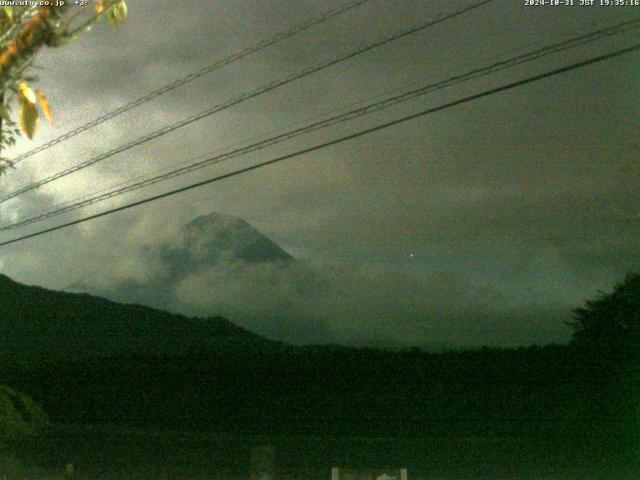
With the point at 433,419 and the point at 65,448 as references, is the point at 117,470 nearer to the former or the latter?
the point at 65,448

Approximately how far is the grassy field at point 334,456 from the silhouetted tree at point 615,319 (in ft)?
10.7

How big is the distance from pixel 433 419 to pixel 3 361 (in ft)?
73.1

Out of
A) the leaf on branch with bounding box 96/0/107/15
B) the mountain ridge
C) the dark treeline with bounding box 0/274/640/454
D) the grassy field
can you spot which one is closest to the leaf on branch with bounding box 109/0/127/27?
the leaf on branch with bounding box 96/0/107/15

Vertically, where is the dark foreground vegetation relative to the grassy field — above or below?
above

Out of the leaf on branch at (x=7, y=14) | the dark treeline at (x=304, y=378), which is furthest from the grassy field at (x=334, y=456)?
the leaf on branch at (x=7, y=14)

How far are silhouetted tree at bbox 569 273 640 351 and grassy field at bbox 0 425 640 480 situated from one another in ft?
10.7

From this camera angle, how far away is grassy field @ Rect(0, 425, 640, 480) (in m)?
18.9

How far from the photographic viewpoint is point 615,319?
22.5 meters

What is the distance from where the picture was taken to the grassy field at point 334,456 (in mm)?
18853

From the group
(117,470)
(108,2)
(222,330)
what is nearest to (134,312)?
(222,330)

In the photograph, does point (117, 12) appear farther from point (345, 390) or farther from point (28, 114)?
point (345, 390)

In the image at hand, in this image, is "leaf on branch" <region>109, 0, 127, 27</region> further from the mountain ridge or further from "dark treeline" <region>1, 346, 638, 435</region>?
the mountain ridge

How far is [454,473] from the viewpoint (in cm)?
1880

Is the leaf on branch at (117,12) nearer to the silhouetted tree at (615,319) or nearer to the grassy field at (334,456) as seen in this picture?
the grassy field at (334,456)
